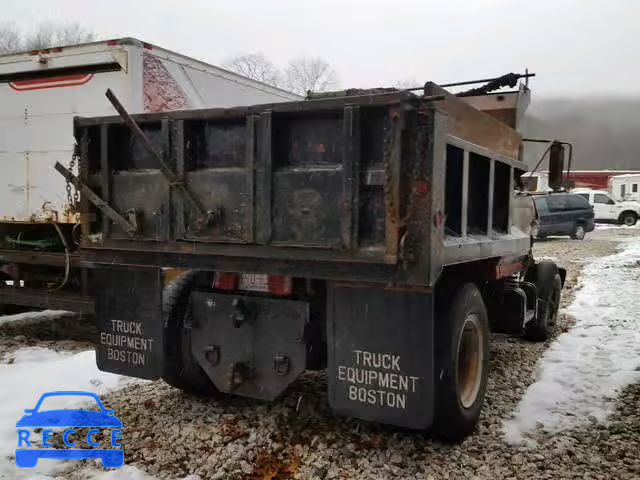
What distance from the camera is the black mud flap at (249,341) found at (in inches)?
152

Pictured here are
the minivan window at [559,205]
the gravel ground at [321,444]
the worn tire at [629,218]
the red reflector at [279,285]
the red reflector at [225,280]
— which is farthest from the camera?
the worn tire at [629,218]

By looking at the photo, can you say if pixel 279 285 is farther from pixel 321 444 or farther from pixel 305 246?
pixel 321 444

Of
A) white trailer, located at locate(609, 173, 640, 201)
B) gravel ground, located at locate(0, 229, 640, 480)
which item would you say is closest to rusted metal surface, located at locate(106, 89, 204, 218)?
gravel ground, located at locate(0, 229, 640, 480)

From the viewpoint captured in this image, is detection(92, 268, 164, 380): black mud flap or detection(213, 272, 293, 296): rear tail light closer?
detection(213, 272, 293, 296): rear tail light

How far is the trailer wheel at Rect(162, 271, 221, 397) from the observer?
4.30m

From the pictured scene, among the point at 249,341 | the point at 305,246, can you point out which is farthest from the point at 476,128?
the point at 249,341

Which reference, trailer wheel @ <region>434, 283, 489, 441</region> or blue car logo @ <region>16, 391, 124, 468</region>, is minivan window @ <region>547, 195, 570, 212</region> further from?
blue car logo @ <region>16, 391, 124, 468</region>

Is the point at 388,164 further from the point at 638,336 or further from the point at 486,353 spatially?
the point at 638,336

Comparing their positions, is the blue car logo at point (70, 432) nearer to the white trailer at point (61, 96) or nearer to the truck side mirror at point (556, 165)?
the white trailer at point (61, 96)

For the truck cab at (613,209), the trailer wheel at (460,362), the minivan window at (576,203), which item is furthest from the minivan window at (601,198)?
the trailer wheel at (460,362)

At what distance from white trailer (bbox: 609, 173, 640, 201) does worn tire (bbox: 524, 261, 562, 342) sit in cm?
3820

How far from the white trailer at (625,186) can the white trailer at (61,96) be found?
40626 mm

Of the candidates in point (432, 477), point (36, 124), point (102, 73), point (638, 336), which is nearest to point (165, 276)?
point (432, 477)

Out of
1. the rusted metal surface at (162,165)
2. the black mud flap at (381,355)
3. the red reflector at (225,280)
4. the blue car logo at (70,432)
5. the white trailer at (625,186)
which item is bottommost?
the blue car logo at (70,432)
